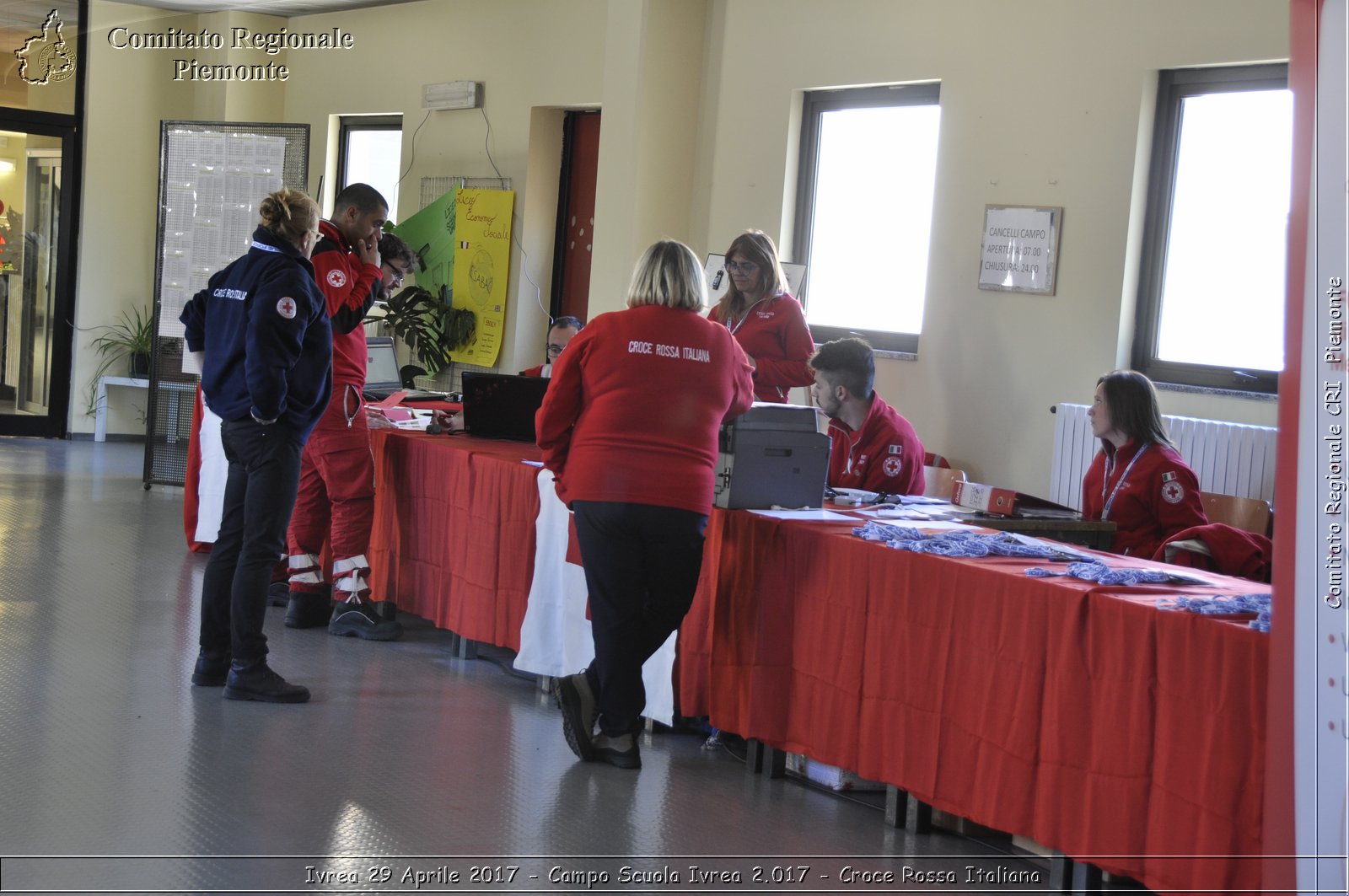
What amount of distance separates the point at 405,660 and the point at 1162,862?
2816mm

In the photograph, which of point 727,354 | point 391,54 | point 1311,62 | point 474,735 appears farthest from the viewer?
point 391,54

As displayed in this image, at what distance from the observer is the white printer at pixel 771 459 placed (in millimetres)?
3768

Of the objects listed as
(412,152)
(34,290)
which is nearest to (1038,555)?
(412,152)

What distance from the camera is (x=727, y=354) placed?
11.8ft

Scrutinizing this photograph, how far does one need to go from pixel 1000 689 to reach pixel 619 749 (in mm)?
1145

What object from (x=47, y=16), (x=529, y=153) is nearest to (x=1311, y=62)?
(x=529, y=153)

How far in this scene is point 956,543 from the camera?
3.32 metres

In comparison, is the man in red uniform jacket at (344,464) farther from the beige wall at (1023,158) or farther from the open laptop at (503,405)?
the beige wall at (1023,158)

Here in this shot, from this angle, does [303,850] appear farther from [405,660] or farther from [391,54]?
[391,54]

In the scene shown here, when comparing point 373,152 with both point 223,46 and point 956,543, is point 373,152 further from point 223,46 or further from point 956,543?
point 956,543

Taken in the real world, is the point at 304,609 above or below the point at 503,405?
below

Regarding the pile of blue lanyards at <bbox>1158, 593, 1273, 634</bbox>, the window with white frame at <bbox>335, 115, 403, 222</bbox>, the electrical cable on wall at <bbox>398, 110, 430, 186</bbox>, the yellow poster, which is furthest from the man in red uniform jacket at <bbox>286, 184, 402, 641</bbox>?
the window with white frame at <bbox>335, 115, 403, 222</bbox>

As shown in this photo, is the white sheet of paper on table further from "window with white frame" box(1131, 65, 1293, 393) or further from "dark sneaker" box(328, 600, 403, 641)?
"window with white frame" box(1131, 65, 1293, 393)

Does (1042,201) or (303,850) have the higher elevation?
(1042,201)
